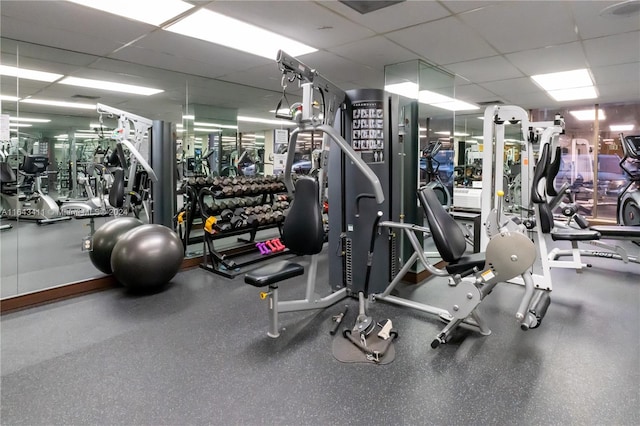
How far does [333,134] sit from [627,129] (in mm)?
8173

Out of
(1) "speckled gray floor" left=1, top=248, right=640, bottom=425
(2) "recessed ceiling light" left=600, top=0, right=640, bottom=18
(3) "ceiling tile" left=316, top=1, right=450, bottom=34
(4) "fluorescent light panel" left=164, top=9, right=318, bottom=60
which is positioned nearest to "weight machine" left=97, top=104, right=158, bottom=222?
(4) "fluorescent light panel" left=164, top=9, right=318, bottom=60

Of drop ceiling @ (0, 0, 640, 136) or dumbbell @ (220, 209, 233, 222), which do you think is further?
dumbbell @ (220, 209, 233, 222)

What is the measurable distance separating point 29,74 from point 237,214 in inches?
108

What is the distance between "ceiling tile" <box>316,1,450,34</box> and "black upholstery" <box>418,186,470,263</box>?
4.52 ft

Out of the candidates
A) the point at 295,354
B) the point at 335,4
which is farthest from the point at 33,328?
the point at 335,4

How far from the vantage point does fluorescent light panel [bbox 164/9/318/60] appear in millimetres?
2957

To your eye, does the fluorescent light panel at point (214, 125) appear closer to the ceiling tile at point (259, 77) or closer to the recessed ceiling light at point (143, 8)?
the ceiling tile at point (259, 77)

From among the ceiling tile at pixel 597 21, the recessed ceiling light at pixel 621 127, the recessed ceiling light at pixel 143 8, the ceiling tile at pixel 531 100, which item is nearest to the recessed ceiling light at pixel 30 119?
the recessed ceiling light at pixel 143 8

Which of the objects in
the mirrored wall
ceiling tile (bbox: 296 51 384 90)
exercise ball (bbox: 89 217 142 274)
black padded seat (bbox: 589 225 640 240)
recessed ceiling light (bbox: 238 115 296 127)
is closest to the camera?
the mirrored wall

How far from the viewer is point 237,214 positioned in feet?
14.9

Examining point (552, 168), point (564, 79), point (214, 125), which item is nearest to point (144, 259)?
point (214, 125)

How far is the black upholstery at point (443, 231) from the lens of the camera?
7.88 feet

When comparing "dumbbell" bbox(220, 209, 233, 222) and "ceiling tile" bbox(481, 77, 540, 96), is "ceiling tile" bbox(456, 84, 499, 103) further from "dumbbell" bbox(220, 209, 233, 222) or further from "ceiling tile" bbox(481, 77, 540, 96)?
"dumbbell" bbox(220, 209, 233, 222)

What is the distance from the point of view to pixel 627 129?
7473 millimetres
